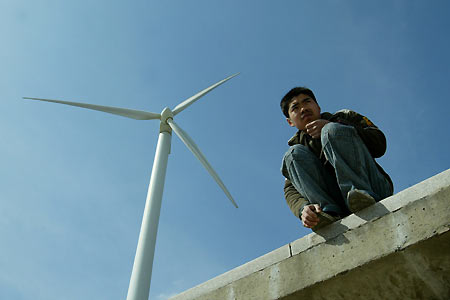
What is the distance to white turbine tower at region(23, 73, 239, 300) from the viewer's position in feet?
39.9

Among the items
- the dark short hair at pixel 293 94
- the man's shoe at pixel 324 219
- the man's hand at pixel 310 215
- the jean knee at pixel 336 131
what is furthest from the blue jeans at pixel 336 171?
the dark short hair at pixel 293 94

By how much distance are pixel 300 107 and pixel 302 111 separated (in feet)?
0.28

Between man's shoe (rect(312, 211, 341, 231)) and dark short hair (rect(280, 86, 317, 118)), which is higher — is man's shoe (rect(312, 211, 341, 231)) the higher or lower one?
the lower one

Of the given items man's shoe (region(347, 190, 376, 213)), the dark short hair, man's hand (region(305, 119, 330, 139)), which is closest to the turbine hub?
the dark short hair

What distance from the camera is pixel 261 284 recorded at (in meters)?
4.75

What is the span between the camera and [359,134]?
571cm

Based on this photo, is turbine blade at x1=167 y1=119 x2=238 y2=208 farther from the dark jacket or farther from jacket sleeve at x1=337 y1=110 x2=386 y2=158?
jacket sleeve at x1=337 y1=110 x2=386 y2=158

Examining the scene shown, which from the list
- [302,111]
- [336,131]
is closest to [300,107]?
[302,111]

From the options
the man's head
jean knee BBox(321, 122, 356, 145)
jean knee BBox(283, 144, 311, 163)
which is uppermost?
the man's head

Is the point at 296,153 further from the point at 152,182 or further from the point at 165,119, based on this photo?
the point at 165,119

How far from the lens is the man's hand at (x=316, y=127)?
5.86 m

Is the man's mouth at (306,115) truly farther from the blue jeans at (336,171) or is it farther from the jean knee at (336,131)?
the jean knee at (336,131)

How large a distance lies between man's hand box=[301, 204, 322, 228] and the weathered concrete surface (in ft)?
0.46

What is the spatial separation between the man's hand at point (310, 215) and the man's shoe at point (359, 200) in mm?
406
